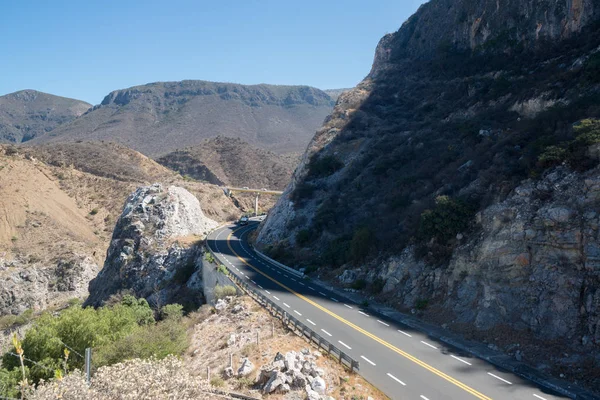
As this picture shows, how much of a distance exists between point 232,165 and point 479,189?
9501 cm

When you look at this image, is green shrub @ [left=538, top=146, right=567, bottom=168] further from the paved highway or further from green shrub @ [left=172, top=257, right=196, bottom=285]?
green shrub @ [left=172, top=257, right=196, bottom=285]

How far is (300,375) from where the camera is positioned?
566 inches

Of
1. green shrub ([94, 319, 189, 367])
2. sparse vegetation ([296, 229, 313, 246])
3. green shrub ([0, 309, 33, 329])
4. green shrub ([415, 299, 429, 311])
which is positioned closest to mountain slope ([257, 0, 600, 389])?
green shrub ([415, 299, 429, 311])

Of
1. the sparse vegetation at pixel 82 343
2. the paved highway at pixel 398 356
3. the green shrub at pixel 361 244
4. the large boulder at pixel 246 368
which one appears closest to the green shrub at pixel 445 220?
the green shrub at pixel 361 244

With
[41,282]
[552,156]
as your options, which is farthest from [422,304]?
[41,282]

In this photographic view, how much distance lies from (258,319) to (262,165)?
309ft

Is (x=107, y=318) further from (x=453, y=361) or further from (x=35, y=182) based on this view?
(x=35, y=182)

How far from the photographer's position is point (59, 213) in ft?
204

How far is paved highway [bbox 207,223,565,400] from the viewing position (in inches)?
546

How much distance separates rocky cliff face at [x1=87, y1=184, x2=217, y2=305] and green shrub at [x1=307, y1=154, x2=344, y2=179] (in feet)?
50.1

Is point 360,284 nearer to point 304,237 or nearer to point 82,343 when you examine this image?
point 304,237

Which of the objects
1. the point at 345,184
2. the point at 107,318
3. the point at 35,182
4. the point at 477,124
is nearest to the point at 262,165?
the point at 35,182

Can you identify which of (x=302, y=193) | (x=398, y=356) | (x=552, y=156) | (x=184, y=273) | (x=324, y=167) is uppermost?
(x=324, y=167)

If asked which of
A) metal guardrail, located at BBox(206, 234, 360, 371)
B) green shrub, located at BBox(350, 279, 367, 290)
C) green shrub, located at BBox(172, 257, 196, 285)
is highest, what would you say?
green shrub, located at BBox(350, 279, 367, 290)
